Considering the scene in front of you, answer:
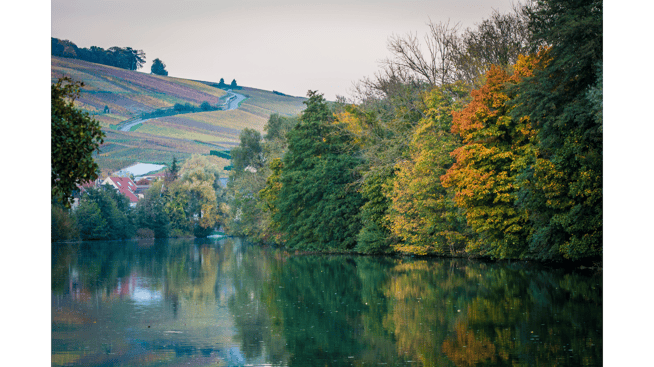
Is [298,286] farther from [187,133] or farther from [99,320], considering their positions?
[187,133]

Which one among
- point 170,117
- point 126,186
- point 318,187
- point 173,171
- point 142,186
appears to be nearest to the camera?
point 318,187

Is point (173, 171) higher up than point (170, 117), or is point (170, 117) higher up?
point (170, 117)

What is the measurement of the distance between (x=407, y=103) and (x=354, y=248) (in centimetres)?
945

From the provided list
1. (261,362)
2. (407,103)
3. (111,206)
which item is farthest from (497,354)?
(111,206)

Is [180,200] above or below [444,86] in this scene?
below

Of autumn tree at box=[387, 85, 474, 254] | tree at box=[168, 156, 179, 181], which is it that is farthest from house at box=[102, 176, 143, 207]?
autumn tree at box=[387, 85, 474, 254]

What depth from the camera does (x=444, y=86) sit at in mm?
35156

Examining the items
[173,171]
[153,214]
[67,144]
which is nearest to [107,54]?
[67,144]

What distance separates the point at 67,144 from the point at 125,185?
234 ft

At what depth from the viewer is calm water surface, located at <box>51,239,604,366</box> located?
1026 cm

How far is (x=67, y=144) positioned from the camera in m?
12.9

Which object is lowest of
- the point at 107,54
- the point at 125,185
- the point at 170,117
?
the point at 125,185

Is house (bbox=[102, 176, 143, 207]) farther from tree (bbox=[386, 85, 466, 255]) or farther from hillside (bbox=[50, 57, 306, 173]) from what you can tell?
tree (bbox=[386, 85, 466, 255])

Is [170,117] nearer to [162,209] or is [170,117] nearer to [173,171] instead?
[162,209]
